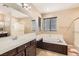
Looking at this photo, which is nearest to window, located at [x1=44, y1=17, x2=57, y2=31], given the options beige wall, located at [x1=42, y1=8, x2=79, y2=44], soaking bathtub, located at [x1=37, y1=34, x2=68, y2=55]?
beige wall, located at [x1=42, y1=8, x2=79, y2=44]

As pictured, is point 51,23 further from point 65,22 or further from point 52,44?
point 52,44

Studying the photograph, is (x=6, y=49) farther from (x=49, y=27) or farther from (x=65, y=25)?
(x=65, y=25)

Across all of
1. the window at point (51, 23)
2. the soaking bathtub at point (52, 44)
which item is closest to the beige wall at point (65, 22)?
the window at point (51, 23)

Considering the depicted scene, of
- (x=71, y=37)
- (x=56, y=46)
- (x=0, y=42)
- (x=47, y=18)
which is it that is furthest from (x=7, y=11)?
(x=56, y=46)

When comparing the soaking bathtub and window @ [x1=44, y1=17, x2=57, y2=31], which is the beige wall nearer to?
window @ [x1=44, y1=17, x2=57, y2=31]

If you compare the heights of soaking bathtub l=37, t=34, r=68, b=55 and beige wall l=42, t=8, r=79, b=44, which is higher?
beige wall l=42, t=8, r=79, b=44

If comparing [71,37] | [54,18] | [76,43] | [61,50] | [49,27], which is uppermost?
[54,18]

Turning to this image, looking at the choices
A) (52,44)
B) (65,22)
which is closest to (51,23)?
(65,22)

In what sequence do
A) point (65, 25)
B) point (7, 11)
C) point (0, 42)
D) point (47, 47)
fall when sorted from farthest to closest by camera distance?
point (47, 47) < point (65, 25) < point (7, 11) < point (0, 42)

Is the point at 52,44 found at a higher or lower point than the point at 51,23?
lower

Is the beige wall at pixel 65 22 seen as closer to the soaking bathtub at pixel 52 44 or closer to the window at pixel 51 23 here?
the window at pixel 51 23

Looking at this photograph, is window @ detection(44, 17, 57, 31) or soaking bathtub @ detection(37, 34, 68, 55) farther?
soaking bathtub @ detection(37, 34, 68, 55)

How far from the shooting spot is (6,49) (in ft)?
3.49

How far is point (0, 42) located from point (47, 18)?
1.24m
